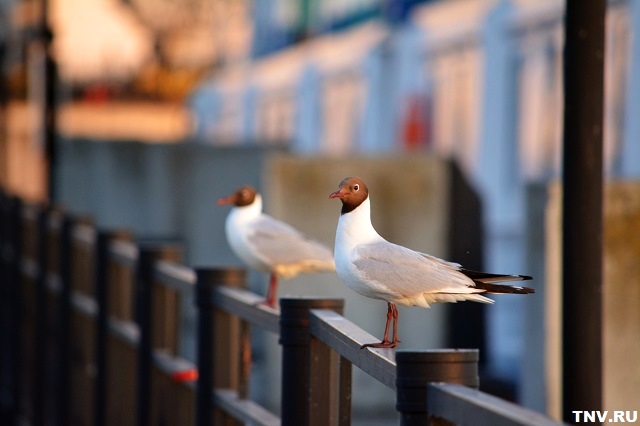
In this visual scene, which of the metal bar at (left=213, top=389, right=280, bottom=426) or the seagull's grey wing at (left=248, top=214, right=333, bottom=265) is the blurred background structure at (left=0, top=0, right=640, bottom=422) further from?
the metal bar at (left=213, top=389, right=280, bottom=426)

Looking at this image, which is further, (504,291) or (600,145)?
(600,145)

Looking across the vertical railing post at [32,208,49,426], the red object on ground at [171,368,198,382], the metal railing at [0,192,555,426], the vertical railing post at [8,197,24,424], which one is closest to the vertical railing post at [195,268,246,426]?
the metal railing at [0,192,555,426]

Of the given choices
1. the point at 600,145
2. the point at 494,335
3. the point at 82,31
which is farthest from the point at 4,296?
A: the point at 82,31

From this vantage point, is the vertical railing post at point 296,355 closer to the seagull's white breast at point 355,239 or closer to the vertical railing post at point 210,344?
the seagull's white breast at point 355,239

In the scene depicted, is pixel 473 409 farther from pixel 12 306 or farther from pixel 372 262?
pixel 12 306

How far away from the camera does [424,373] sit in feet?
8.60

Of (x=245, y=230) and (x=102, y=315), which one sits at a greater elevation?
(x=245, y=230)

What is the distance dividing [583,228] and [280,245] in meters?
1.13

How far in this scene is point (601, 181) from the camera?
3.60 m

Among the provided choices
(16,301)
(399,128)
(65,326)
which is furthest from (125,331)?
(399,128)

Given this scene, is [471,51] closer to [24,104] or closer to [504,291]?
[504,291]

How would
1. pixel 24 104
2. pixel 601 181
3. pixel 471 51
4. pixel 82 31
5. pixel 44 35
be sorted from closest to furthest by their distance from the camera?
1. pixel 601 181
2. pixel 44 35
3. pixel 471 51
4. pixel 24 104
5. pixel 82 31

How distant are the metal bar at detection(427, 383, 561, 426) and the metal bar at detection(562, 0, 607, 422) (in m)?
1.04

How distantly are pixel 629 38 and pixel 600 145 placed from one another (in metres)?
12.0
